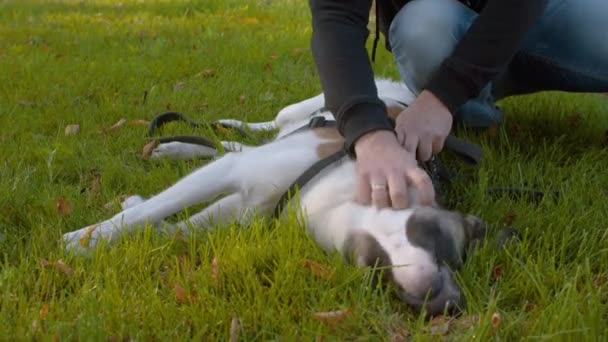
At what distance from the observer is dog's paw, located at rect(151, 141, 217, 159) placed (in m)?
3.36

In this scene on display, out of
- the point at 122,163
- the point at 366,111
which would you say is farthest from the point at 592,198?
the point at 122,163

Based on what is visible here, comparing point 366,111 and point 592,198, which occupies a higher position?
point 366,111

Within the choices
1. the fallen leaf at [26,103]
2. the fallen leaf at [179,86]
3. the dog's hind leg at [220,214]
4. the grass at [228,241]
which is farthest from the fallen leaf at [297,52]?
the dog's hind leg at [220,214]

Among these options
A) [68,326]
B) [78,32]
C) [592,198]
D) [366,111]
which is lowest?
[78,32]

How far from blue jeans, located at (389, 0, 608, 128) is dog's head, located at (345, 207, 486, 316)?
111 centimetres

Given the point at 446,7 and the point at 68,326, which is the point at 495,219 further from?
the point at 68,326

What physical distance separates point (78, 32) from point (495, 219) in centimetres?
506

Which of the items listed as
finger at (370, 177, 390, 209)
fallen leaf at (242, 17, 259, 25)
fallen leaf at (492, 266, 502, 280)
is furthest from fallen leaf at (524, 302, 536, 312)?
fallen leaf at (242, 17, 259, 25)

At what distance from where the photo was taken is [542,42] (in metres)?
3.17

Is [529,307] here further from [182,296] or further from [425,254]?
[182,296]

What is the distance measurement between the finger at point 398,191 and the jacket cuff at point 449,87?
0.45 meters

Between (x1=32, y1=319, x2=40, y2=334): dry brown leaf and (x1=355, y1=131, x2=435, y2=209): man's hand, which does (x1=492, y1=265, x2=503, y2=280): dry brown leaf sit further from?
(x1=32, y1=319, x2=40, y2=334): dry brown leaf

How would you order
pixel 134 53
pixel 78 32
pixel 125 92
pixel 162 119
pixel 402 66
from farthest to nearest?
pixel 78 32 < pixel 134 53 < pixel 125 92 < pixel 162 119 < pixel 402 66

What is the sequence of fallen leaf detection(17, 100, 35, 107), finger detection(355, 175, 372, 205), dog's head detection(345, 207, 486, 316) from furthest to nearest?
fallen leaf detection(17, 100, 35, 107)
finger detection(355, 175, 372, 205)
dog's head detection(345, 207, 486, 316)
